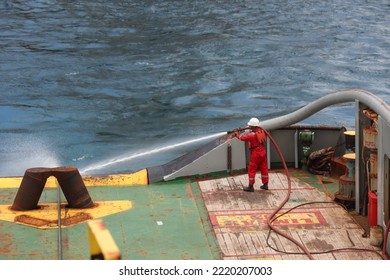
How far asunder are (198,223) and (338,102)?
3246 millimetres

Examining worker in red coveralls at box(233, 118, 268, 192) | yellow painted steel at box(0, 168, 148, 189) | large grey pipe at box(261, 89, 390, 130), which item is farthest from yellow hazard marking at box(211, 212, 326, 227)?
yellow painted steel at box(0, 168, 148, 189)

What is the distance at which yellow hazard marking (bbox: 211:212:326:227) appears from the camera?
39.9ft

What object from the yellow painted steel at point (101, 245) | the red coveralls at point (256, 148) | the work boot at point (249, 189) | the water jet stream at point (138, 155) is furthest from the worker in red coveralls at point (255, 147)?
the water jet stream at point (138, 155)

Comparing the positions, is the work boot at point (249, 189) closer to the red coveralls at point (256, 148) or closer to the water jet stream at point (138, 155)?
the red coveralls at point (256, 148)

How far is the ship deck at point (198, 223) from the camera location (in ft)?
36.5

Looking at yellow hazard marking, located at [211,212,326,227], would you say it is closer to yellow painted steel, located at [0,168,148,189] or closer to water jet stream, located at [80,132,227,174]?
yellow painted steel, located at [0,168,148,189]

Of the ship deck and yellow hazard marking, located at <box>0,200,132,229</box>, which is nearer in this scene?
the ship deck

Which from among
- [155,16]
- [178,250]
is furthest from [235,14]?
[178,250]

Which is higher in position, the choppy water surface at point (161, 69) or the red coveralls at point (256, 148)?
the red coveralls at point (256, 148)

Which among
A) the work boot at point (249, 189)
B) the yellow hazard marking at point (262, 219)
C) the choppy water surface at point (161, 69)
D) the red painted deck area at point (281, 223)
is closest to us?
the red painted deck area at point (281, 223)

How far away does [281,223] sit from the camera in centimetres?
1217

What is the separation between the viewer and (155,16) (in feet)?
163

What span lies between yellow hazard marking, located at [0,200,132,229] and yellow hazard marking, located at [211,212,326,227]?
1.80 metres
